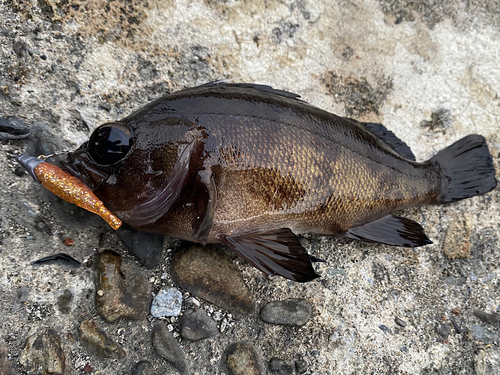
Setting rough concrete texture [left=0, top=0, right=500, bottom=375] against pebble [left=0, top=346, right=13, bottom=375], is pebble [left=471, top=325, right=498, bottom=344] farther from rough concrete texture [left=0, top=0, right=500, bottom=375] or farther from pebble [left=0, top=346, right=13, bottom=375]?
pebble [left=0, top=346, right=13, bottom=375]

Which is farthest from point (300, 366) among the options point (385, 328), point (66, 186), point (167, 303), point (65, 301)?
point (66, 186)

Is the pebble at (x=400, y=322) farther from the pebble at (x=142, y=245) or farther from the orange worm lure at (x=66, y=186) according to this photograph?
the orange worm lure at (x=66, y=186)

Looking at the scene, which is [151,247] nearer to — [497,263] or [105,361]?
[105,361]

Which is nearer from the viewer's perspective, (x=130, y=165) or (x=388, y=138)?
(x=130, y=165)

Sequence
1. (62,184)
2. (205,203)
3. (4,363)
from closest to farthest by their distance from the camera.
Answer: (4,363) → (62,184) → (205,203)

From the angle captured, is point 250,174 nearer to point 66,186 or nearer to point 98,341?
point 66,186

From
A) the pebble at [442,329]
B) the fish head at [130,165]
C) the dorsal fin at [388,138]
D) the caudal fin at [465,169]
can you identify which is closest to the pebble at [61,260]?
the fish head at [130,165]

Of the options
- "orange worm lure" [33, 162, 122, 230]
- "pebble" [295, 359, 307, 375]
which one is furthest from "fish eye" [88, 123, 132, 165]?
"pebble" [295, 359, 307, 375]
